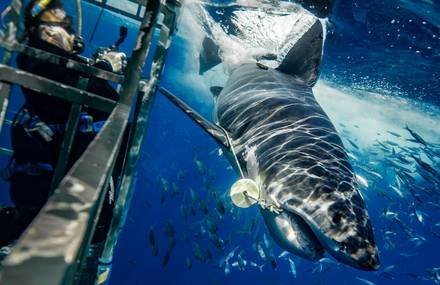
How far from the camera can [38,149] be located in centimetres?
317

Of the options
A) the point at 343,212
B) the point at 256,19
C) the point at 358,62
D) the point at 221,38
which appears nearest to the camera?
the point at 343,212

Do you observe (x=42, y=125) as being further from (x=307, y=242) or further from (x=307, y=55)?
(x=307, y=55)

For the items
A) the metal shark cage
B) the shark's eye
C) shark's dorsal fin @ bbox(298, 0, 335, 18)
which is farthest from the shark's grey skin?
shark's dorsal fin @ bbox(298, 0, 335, 18)

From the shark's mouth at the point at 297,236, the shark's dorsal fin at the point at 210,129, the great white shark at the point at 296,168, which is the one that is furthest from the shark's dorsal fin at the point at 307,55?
the shark's mouth at the point at 297,236

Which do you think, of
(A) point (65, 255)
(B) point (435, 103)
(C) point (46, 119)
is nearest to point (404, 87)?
(B) point (435, 103)

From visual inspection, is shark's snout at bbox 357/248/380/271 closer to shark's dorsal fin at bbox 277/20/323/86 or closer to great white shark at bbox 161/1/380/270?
great white shark at bbox 161/1/380/270

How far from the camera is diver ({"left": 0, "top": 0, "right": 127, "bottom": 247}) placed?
303cm

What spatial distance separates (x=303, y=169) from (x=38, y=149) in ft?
9.06

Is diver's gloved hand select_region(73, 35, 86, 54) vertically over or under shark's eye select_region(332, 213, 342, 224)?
over

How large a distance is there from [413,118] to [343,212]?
67.3 ft

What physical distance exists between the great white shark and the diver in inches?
59.1

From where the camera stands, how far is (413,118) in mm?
19750

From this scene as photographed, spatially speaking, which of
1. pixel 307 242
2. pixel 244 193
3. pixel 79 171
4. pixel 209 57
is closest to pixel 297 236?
pixel 307 242

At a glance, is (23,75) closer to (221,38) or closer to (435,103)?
(221,38)
